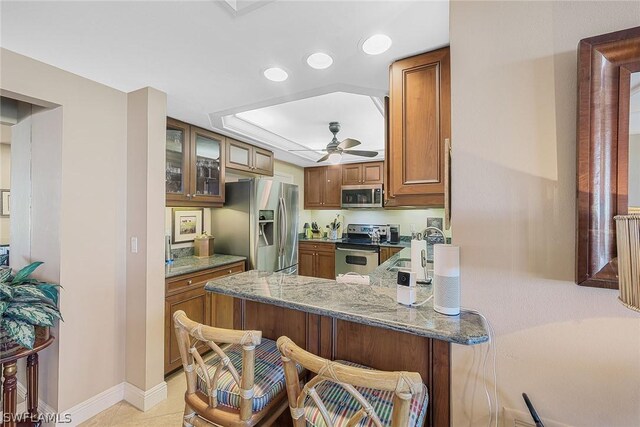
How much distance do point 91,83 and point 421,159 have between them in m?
2.24

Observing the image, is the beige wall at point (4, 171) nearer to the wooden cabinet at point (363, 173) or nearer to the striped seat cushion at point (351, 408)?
the striped seat cushion at point (351, 408)

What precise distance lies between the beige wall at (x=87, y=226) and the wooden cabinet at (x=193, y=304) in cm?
31

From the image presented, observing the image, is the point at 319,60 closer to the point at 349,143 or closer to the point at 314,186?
the point at 349,143

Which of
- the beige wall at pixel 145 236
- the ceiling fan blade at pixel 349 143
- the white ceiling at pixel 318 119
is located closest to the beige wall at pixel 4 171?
the beige wall at pixel 145 236

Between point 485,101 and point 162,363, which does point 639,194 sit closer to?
point 485,101

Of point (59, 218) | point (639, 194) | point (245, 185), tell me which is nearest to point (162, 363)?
point (59, 218)

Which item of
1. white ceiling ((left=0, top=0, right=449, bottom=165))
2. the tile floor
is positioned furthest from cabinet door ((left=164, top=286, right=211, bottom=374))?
white ceiling ((left=0, top=0, right=449, bottom=165))

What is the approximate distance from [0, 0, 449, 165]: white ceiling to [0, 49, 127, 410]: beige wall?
15cm

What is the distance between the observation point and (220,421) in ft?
3.39

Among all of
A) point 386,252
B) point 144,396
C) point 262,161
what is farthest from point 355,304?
point 386,252

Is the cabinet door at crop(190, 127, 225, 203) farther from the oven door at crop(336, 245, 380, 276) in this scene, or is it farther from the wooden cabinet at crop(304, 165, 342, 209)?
the wooden cabinet at crop(304, 165, 342, 209)

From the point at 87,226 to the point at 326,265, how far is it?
3.32 m

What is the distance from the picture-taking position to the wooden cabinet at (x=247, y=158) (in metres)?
3.21

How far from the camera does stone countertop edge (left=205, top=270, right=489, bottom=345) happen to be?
3.00ft
